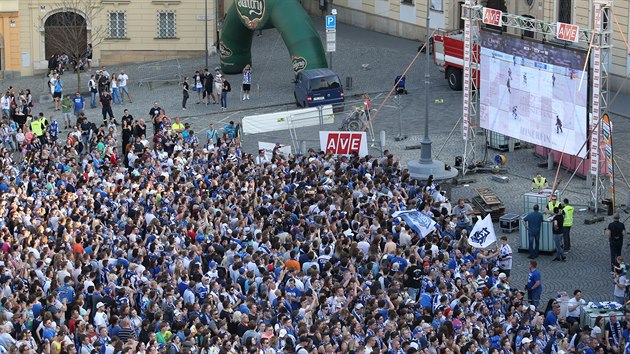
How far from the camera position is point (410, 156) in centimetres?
4759

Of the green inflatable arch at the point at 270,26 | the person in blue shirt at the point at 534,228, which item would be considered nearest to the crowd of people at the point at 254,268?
the person in blue shirt at the point at 534,228

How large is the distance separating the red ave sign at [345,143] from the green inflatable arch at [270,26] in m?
12.5

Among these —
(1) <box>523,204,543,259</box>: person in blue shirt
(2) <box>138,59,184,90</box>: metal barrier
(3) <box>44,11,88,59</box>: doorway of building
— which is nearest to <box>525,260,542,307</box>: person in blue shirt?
(1) <box>523,204,543,259</box>: person in blue shirt

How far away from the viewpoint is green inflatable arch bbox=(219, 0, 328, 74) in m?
56.2

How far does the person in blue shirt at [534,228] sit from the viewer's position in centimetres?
3709

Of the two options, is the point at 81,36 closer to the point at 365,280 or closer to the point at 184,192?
the point at 184,192

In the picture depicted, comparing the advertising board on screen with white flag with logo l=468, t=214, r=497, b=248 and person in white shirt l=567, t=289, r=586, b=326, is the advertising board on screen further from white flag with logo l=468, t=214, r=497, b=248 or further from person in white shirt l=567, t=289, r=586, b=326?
person in white shirt l=567, t=289, r=586, b=326

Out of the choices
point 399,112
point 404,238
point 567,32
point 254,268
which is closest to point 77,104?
point 399,112

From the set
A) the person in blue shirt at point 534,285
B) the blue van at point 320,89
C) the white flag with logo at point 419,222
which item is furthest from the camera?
the blue van at point 320,89

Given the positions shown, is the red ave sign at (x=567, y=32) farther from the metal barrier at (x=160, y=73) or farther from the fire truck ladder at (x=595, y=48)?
the metal barrier at (x=160, y=73)

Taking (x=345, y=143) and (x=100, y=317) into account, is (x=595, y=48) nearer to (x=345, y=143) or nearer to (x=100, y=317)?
(x=345, y=143)

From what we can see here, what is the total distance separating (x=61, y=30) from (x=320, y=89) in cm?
1394

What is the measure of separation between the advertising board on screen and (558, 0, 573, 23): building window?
573 inches

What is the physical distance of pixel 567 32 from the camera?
1578 inches
